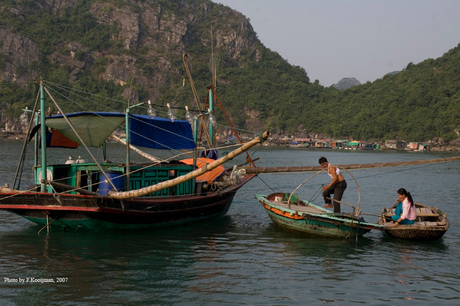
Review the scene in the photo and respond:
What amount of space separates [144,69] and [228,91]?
30.2 m

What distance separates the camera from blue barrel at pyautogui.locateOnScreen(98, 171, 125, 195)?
1409 centimetres

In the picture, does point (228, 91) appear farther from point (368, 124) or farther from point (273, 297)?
point (273, 297)

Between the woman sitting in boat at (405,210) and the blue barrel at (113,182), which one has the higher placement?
the blue barrel at (113,182)

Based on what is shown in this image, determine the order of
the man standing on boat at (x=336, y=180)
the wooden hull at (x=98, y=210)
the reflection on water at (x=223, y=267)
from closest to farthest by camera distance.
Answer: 1. the reflection on water at (x=223, y=267)
2. the wooden hull at (x=98, y=210)
3. the man standing on boat at (x=336, y=180)

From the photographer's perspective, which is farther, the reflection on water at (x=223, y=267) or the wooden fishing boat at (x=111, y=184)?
the wooden fishing boat at (x=111, y=184)

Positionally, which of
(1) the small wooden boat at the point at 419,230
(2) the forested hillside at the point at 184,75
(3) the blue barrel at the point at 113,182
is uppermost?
(2) the forested hillside at the point at 184,75

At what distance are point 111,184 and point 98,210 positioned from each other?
2.89 feet

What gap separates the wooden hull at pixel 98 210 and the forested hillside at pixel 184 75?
341 ft

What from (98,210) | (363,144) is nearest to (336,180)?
(98,210)

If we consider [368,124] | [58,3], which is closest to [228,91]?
[368,124]

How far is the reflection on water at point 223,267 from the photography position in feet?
32.1

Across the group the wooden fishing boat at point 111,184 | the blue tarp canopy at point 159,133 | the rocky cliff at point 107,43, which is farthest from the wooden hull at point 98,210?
the rocky cliff at point 107,43

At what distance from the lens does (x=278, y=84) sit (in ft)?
591

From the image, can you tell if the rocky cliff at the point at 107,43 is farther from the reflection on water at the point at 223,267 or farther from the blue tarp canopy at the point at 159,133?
the reflection on water at the point at 223,267
